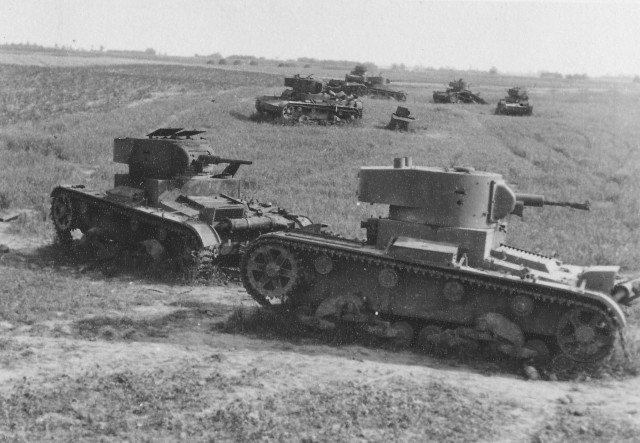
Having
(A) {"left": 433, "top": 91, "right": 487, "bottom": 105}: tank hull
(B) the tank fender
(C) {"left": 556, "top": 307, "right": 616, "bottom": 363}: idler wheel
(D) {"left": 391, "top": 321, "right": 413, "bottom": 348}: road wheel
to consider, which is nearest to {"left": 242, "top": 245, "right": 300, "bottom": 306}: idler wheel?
(D) {"left": 391, "top": 321, "right": 413, "bottom": 348}: road wheel

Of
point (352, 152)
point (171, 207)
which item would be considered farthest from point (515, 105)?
point (171, 207)

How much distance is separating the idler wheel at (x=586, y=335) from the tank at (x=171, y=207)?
20.3 feet

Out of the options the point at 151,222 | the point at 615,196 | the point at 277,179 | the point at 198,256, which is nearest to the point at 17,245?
the point at 151,222

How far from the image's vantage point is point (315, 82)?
34.3 m

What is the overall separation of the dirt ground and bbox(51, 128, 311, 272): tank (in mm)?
3106

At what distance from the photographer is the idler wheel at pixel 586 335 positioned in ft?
29.3

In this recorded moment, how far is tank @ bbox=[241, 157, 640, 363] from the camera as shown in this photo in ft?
30.4

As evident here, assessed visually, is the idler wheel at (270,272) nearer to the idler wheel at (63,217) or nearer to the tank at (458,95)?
the idler wheel at (63,217)

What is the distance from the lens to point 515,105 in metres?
42.9

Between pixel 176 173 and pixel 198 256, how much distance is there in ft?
7.91

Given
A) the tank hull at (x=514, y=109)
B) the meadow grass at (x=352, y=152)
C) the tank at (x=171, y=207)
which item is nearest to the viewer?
the tank at (x=171, y=207)

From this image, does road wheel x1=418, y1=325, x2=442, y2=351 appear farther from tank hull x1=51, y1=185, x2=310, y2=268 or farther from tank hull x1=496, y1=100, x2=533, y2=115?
tank hull x1=496, y1=100, x2=533, y2=115

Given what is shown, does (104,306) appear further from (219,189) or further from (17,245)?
(17,245)

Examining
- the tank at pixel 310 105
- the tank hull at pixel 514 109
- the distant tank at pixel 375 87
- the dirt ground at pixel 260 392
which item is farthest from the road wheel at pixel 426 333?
the distant tank at pixel 375 87
